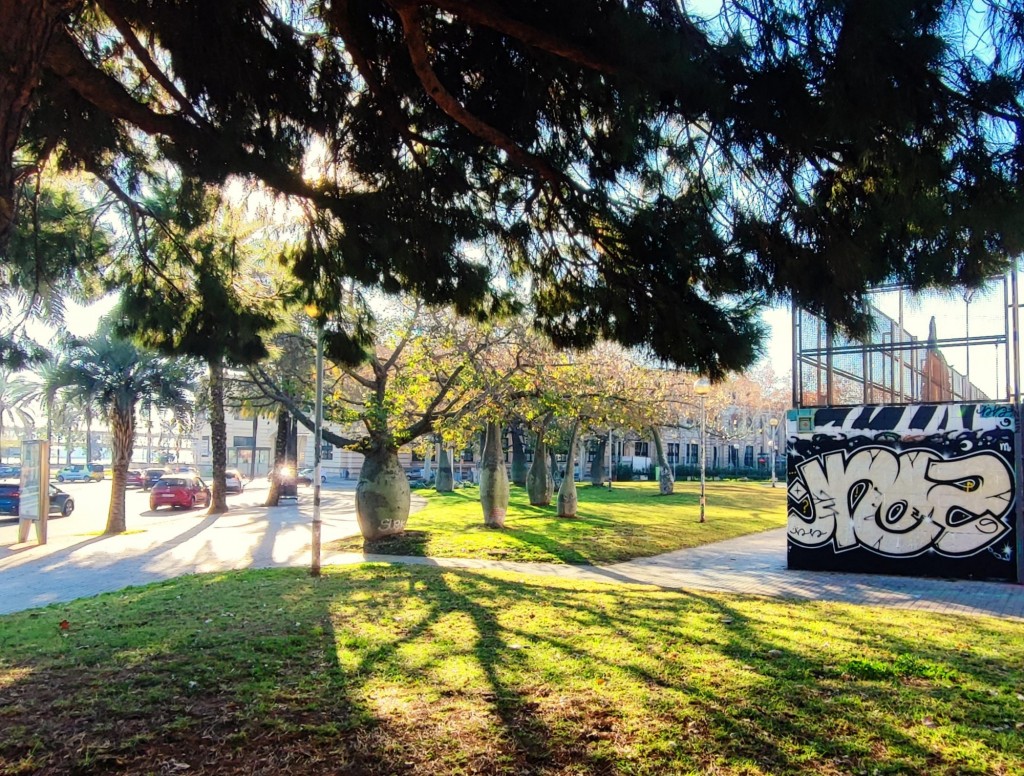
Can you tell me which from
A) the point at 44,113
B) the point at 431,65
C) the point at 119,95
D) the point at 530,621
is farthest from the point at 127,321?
the point at 530,621

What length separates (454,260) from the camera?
21.4ft

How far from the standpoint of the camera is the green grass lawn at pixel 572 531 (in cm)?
1517

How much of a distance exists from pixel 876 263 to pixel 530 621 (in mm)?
4624

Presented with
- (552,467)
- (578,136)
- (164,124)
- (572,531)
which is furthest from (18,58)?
(552,467)

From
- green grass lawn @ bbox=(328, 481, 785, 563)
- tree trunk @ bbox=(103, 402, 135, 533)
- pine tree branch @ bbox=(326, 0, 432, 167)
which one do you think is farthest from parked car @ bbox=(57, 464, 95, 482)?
pine tree branch @ bbox=(326, 0, 432, 167)

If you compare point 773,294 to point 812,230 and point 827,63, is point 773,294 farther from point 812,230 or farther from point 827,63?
point 827,63

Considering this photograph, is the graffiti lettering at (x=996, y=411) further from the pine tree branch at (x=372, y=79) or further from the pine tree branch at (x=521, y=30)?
the pine tree branch at (x=521, y=30)

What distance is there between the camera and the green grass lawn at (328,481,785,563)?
1517 centimetres

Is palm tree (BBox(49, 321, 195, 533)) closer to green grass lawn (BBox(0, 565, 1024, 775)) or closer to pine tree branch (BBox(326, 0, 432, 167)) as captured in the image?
green grass lawn (BBox(0, 565, 1024, 775))

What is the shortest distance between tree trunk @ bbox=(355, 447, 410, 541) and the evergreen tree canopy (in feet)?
32.4

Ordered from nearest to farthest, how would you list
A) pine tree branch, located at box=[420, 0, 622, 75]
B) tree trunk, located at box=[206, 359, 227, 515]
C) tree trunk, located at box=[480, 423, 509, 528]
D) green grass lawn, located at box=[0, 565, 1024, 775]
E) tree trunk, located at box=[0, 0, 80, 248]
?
tree trunk, located at box=[0, 0, 80, 248] → green grass lawn, located at box=[0, 565, 1024, 775] → pine tree branch, located at box=[420, 0, 622, 75] → tree trunk, located at box=[480, 423, 509, 528] → tree trunk, located at box=[206, 359, 227, 515]

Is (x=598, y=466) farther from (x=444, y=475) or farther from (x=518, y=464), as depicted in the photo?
(x=444, y=475)

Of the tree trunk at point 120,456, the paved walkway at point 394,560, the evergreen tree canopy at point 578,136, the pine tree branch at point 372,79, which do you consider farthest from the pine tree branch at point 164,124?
the tree trunk at point 120,456

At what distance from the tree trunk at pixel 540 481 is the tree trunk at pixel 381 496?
36.3ft
